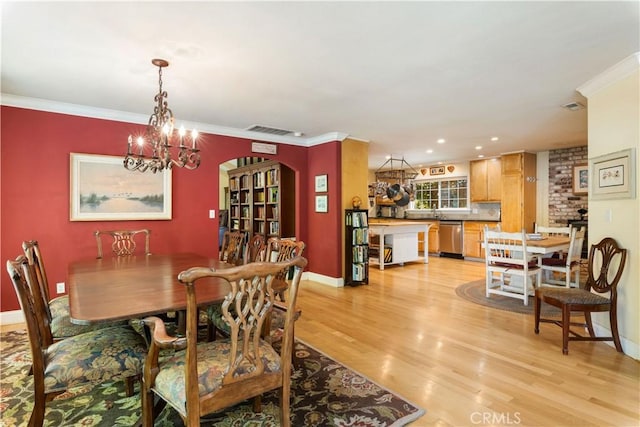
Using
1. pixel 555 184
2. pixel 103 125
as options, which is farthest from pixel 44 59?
pixel 555 184

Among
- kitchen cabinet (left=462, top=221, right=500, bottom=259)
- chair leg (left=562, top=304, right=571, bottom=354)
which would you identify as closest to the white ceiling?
chair leg (left=562, top=304, right=571, bottom=354)

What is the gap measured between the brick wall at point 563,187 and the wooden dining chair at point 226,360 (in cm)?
684

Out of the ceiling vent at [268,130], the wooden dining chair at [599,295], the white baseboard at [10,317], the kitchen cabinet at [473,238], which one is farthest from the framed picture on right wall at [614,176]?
the white baseboard at [10,317]

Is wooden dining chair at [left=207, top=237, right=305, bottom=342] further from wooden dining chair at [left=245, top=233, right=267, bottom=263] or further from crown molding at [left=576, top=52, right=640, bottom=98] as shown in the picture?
crown molding at [left=576, top=52, right=640, bottom=98]

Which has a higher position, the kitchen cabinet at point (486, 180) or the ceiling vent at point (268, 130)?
the ceiling vent at point (268, 130)

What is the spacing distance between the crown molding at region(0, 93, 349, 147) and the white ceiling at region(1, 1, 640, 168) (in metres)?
0.08

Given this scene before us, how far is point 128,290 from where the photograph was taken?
1932 millimetres

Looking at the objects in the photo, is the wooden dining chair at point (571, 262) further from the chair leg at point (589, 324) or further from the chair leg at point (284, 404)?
the chair leg at point (284, 404)

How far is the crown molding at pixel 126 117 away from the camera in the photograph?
3505 millimetres

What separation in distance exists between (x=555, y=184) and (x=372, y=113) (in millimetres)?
4762

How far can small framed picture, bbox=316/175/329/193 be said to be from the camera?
534 cm

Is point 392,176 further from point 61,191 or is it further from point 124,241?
point 61,191

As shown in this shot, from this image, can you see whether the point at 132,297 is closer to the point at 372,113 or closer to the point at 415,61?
the point at 415,61

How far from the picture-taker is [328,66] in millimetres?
2699
